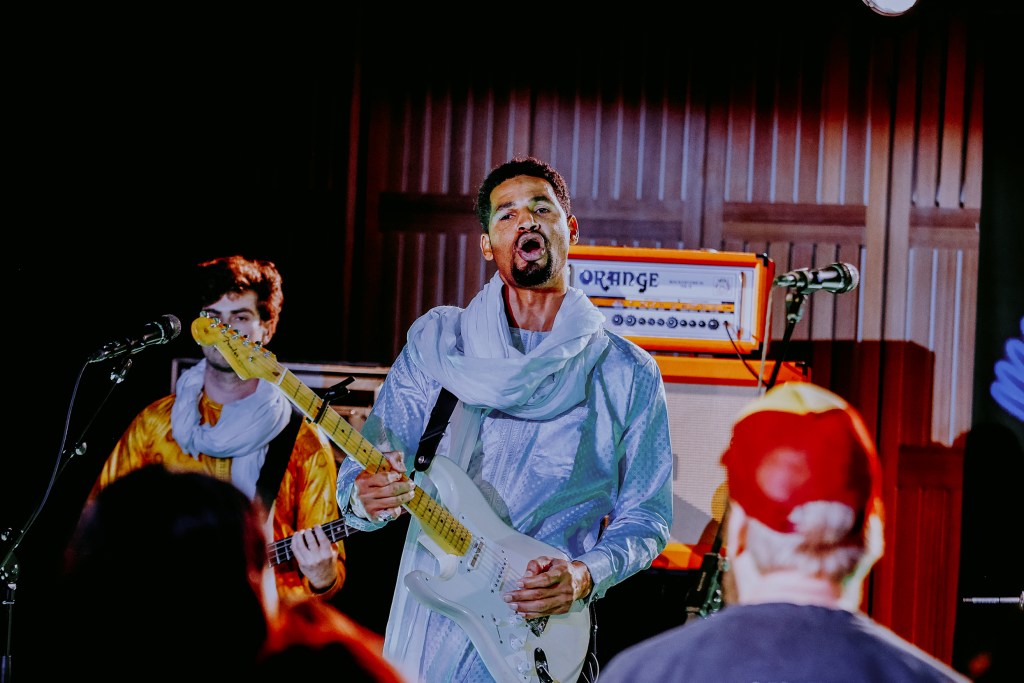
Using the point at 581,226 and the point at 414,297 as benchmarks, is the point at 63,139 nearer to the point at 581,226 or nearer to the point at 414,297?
the point at 414,297

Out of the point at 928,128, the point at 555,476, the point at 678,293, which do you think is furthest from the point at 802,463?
the point at 928,128

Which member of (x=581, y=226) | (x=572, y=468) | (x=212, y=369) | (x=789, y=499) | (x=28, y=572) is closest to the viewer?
(x=789, y=499)

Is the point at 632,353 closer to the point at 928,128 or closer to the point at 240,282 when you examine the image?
the point at 240,282

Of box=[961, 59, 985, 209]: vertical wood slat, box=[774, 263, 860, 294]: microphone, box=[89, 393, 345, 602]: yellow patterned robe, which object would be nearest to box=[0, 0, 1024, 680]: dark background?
box=[961, 59, 985, 209]: vertical wood slat

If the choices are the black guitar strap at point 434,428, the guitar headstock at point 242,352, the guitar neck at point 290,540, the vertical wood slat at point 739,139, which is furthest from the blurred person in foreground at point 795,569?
the vertical wood slat at point 739,139

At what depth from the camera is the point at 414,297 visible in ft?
17.3

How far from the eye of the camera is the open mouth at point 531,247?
9.17 ft

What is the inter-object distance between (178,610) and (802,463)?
0.86 metres

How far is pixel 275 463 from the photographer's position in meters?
4.06

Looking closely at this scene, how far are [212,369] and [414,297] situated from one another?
141cm

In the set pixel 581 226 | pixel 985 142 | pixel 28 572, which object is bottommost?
pixel 28 572

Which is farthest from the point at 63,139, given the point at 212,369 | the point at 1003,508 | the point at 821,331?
the point at 1003,508

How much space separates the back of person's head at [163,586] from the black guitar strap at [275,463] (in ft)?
10.1

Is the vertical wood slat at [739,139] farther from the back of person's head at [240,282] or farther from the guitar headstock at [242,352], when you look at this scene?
the guitar headstock at [242,352]
